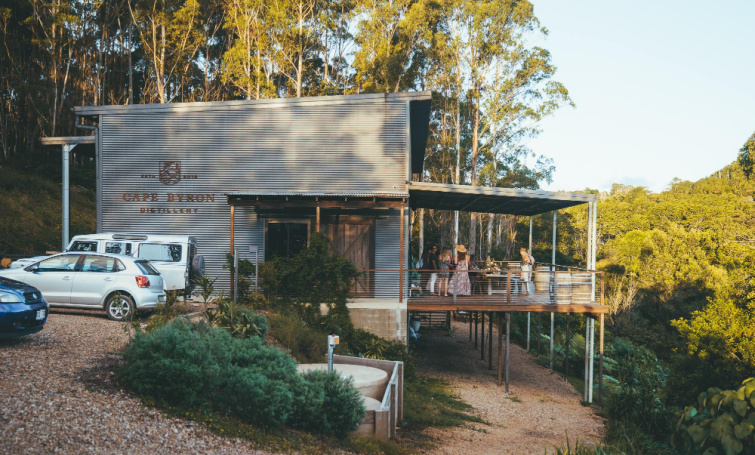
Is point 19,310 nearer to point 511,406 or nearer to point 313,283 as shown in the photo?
point 313,283

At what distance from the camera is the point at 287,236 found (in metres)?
18.0

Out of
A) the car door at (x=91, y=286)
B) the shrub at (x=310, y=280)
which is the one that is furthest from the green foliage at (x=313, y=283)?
the car door at (x=91, y=286)

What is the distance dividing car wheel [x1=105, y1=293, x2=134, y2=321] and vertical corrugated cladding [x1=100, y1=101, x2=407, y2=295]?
220 inches

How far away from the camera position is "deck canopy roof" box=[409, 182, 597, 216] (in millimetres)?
16234

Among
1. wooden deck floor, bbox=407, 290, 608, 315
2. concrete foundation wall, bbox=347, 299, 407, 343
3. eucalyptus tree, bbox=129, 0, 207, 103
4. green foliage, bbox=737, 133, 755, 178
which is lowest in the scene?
concrete foundation wall, bbox=347, 299, 407, 343

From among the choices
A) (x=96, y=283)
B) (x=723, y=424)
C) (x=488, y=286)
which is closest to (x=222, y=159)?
(x=96, y=283)

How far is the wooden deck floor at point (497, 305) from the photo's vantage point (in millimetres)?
15703

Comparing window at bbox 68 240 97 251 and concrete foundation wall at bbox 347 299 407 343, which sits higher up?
window at bbox 68 240 97 251

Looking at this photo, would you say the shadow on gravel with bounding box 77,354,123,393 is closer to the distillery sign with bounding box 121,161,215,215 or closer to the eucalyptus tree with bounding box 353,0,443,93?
the distillery sign with bounding box 121,161,215,215

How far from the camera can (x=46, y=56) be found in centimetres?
4006

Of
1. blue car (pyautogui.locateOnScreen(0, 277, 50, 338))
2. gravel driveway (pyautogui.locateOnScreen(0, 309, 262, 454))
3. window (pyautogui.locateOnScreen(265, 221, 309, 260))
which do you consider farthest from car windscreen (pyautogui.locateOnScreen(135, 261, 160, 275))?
window (pyautogui.locateOnScreen(265, 221, 309, 260))

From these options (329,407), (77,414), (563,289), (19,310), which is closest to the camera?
(77,414)

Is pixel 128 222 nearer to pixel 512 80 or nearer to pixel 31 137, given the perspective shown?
pixel 512 80

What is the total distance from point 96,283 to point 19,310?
160 inches
